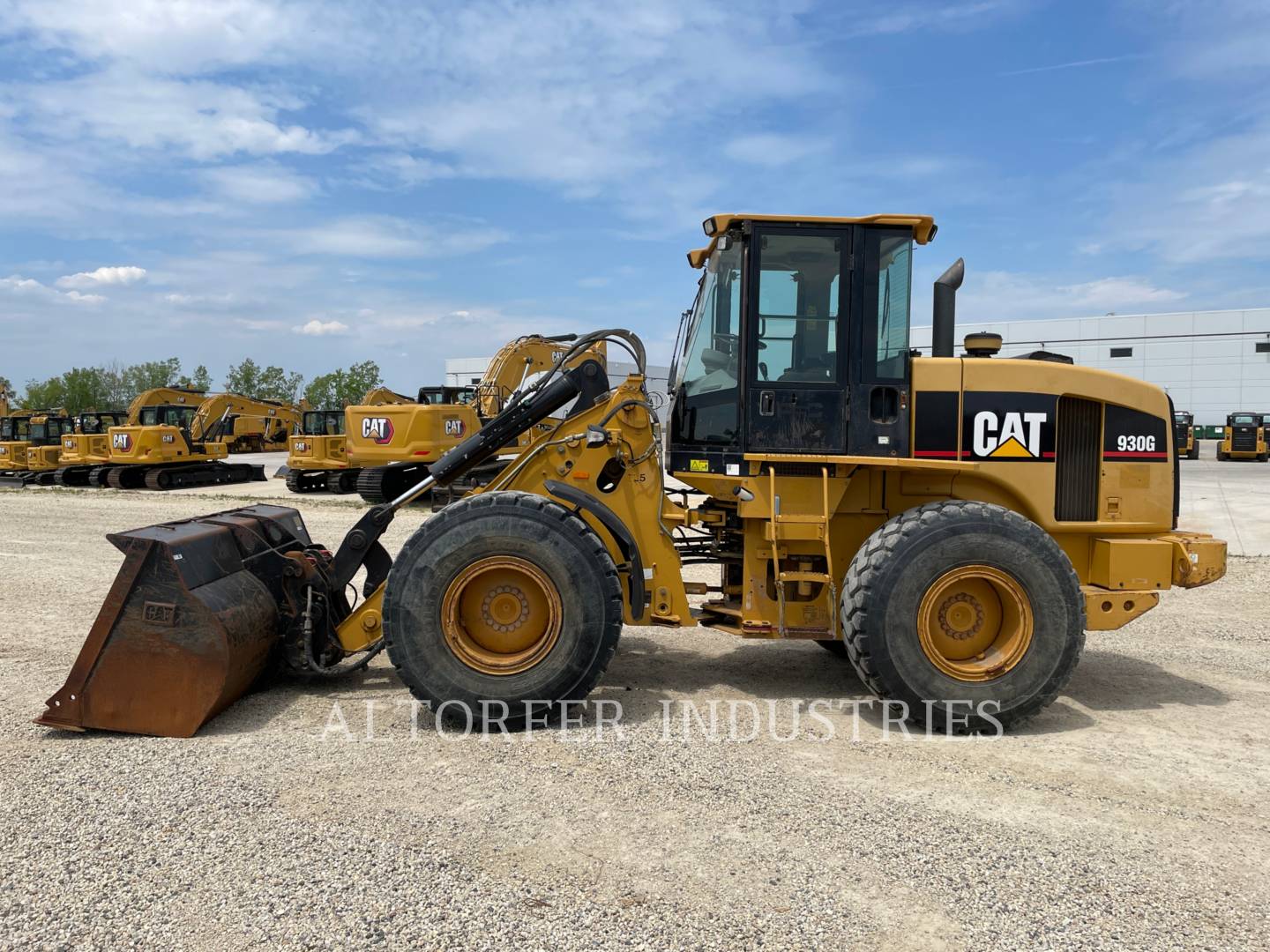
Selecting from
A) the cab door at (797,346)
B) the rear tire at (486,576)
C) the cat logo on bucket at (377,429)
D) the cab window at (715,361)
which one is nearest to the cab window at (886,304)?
the cab door at (797,346)

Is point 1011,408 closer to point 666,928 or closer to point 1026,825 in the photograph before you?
point 1026,825

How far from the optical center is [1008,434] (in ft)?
16.1

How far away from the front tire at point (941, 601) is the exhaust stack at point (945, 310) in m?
1.17

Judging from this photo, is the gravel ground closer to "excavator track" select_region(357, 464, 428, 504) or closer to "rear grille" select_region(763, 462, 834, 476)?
"rear grille" select_region(763, 462, 834, 476)

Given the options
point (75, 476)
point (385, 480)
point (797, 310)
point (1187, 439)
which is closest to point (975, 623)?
point (797, 310)

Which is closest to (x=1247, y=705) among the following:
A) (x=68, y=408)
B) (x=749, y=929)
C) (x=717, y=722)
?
(x=717, y=722)

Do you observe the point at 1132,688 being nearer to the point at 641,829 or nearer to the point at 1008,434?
the point at 1008,434

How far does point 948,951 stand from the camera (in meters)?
2.69

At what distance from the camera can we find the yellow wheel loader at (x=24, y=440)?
Result: 23.7m

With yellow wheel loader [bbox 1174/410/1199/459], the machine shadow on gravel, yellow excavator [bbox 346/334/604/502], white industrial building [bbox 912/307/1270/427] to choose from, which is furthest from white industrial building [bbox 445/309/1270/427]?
the machine shadow on gravel

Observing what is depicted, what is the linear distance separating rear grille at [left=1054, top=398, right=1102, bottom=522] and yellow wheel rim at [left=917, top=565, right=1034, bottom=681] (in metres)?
0.75

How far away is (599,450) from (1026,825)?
2876 mm

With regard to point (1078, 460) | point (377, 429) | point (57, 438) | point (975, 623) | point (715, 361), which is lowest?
point (975, 623)

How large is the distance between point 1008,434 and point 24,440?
29.6m
